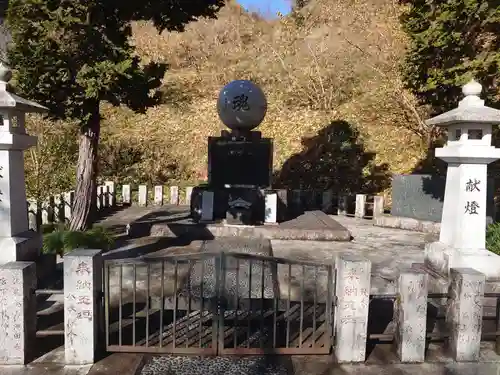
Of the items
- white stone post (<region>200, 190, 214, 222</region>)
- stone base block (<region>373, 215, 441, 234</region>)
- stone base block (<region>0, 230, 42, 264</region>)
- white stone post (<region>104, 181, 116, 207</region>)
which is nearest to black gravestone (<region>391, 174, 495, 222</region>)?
stone base block (<region>373, 215, 441, 234</region>)

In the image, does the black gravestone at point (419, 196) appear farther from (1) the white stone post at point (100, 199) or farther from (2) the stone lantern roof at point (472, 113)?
(1) the white stone post at point (100, 199)

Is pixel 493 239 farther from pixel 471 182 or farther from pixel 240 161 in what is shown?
pixel 240 161

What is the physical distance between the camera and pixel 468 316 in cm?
425

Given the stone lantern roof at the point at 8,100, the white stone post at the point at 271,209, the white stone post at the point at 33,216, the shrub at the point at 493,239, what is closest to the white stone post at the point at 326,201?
the white stone post at the point at 271,209

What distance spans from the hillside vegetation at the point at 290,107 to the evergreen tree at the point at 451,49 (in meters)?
6.35

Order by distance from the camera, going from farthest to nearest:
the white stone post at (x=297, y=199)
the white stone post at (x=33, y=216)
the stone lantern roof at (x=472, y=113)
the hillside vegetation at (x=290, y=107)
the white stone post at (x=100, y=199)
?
the hillside vegetation at (x=290, y=107)
the white stone post at (x=297, y=199)
the white stone post at (x=100, y=199)
the white stone post at (x=33, y=216)
the stone lantern roof at (x=472, y=113)

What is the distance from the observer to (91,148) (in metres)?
8.68

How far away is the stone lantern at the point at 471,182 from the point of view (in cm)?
583

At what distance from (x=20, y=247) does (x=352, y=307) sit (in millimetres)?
4572

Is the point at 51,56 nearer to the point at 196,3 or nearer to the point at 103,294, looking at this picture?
the point at 196,3

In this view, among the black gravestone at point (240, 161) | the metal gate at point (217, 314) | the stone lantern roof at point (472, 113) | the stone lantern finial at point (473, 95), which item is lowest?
the metal gate at point (217, 314)

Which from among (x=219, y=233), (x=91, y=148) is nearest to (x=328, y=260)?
(x=219, y=233)

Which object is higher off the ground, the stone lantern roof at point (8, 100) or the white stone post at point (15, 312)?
the stone lantern roof at point (8, 100)

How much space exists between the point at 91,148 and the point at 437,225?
8773 mm
